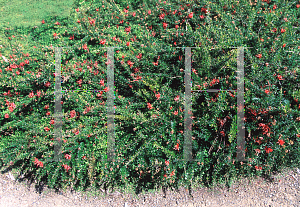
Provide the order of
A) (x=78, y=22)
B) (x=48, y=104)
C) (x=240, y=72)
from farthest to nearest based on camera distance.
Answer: (x=78, y=22) < (x=48, y=104) < (x=240, y=72)

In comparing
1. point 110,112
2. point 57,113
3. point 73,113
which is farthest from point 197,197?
point 57,113

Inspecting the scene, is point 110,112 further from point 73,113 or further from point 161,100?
point 161,100

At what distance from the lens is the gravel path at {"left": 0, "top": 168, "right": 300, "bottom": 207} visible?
2.84 meters

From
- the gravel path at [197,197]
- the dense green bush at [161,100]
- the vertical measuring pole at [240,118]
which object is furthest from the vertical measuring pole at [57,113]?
the vertical measuring pole at [240,118]

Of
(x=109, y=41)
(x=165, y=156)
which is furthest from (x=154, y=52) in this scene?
(x=165, y=156)

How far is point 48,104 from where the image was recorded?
330cm

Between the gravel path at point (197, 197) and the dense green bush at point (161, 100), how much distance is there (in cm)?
14

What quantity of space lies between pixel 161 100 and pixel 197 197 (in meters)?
1.30

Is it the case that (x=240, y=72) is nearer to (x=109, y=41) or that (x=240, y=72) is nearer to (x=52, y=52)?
(x=109, y=41)

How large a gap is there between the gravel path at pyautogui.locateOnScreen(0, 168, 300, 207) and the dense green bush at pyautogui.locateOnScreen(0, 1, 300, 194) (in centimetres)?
14

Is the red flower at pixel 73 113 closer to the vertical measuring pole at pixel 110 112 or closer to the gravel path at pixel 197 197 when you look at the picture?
the vertical measuring pole at pixel 110 112

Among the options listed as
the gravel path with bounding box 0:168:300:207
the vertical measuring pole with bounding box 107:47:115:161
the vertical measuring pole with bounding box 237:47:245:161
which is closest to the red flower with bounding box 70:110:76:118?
the vertical measuring pole with bounding box 107:47:115:161

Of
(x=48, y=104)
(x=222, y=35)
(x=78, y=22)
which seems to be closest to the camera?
(x=222, y=35)

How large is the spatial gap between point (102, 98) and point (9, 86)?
132cm
